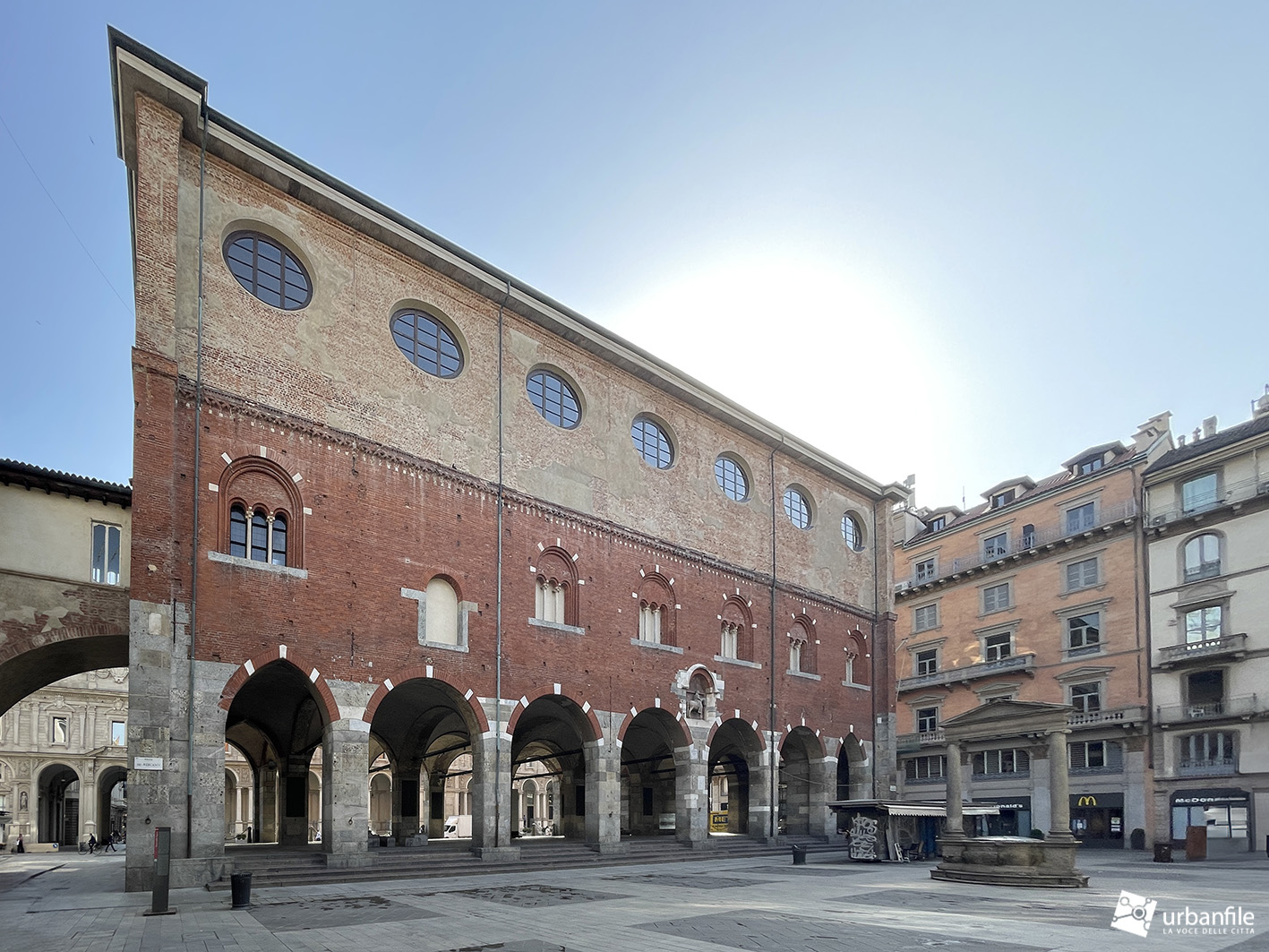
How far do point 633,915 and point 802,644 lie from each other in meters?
23.8

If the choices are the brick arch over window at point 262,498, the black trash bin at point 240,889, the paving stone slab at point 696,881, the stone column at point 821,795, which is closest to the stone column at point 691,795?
the stone column at point 821,795

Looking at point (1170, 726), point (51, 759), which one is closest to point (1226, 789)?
point (1170, 726)

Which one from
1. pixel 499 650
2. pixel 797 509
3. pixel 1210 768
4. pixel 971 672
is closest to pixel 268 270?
pixel 499 650

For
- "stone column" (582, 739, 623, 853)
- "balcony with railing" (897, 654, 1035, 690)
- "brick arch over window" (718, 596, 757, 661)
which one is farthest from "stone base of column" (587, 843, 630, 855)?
"balcony with railing" (897, 654, 1035, 690)

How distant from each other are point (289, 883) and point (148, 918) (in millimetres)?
5389

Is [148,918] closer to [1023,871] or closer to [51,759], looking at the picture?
[1023,871]

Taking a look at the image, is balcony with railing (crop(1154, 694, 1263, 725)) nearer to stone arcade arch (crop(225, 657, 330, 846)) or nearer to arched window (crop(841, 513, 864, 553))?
arched window (crop(841, 513, 864, 553))

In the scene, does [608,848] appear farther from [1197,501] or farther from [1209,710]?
[1197,501]

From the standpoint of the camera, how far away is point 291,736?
107 ft

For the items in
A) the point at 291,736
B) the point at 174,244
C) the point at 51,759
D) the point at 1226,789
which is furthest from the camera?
the point at 51,759

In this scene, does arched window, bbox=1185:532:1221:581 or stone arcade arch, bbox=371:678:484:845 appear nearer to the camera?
stone arcade arch, bbox=371:678:484:845

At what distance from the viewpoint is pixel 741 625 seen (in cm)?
3662

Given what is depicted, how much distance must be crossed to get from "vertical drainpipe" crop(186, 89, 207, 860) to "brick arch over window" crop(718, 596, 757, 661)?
19.9m

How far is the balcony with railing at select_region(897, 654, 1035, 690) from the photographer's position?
154 ft
